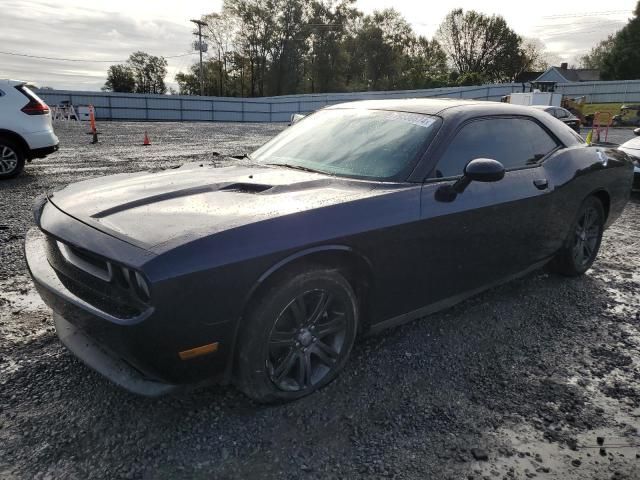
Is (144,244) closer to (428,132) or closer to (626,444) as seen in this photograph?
(428,132)

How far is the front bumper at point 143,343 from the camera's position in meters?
1.95

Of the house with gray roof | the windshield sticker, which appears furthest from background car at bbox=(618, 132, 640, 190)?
the house with gray roof

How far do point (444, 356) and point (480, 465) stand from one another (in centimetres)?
92

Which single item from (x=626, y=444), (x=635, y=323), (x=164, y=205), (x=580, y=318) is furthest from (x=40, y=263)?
(x=635, y=323)

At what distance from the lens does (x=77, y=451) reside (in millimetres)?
2111

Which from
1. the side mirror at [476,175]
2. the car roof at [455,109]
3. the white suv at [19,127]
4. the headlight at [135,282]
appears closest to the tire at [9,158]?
the white suv at [19,127]

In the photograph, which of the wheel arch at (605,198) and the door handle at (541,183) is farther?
the wheel arch at (605,198)

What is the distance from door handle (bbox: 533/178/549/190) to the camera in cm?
353

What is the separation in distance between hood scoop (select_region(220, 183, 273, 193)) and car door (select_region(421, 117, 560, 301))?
2.97 feet

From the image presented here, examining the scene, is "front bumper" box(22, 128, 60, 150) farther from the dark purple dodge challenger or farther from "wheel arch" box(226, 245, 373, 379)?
"wheel arch" box(226, 245, 373, 379)

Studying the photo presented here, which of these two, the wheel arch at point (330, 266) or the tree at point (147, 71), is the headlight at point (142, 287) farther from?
the tree at point (147, 71)

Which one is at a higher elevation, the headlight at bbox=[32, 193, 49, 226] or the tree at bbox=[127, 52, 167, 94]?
the tree at bbox=[127, 52, 167, 94]

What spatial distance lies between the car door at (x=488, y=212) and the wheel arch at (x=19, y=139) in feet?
25.5

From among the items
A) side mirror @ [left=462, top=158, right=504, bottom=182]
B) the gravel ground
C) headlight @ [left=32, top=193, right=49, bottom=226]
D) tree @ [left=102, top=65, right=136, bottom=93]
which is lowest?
the gravel ground
